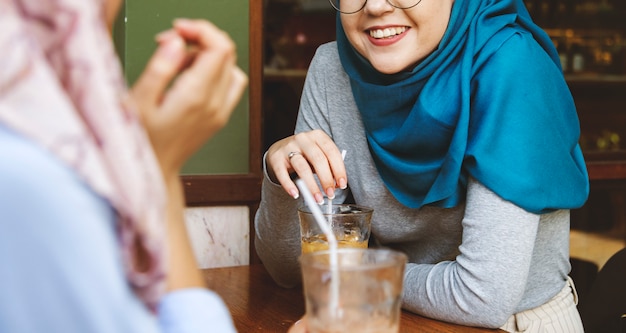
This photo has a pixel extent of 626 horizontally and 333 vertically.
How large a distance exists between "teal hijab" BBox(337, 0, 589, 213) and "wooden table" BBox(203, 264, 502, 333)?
304 mm

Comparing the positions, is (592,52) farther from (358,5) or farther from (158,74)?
(158,74)

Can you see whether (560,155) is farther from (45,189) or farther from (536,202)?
(45,189)

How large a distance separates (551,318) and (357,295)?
94 centimetres

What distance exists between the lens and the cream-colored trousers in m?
1.63

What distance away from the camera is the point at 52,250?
510mm

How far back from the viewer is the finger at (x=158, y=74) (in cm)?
69

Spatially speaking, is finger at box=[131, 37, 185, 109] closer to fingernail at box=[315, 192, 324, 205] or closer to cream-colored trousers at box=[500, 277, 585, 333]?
fingernail at box=[315, 192, 324, 205]

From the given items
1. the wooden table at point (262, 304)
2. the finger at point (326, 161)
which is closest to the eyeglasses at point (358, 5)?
the finger at point (326, 161)

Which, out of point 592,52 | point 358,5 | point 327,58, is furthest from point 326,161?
point 592,52

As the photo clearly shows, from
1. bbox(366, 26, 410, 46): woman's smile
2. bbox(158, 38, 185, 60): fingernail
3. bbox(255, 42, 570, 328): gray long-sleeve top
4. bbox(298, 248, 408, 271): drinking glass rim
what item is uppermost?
bbox(158, 38, 185, 60): fingernail

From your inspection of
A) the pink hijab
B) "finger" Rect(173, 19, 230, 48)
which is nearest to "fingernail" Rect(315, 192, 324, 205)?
"finger" Rect(173, 19, 230, 48)

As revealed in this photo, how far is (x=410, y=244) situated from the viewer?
182 cm

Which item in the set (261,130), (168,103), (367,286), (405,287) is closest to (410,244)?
(405,287)

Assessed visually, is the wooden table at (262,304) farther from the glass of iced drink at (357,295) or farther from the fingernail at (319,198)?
the glass of iced drink at (357,295)
